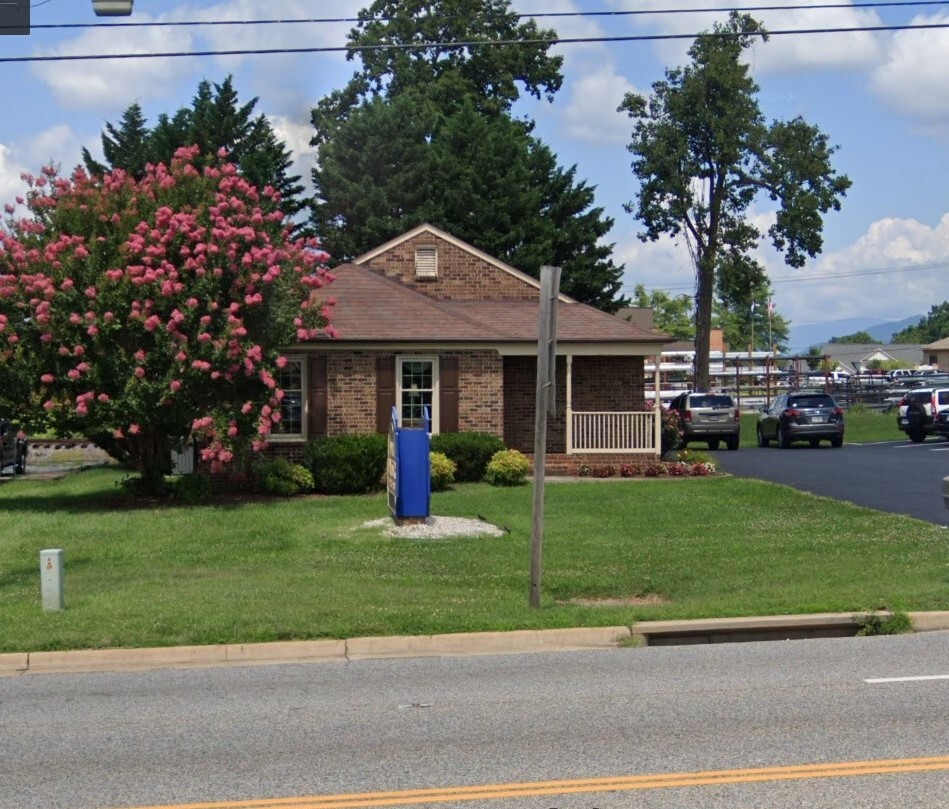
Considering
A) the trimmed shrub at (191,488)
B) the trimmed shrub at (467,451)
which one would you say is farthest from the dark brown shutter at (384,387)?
the trimmed shrub at (191,488)

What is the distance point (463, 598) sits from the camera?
1291 cm

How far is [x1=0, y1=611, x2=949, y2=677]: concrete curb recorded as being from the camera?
35.4ft

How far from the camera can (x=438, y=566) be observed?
1507cm

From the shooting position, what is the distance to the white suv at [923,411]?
38.5 m

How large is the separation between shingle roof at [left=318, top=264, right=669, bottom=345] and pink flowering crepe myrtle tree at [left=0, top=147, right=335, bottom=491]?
4.46m

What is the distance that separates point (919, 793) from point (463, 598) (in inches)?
274

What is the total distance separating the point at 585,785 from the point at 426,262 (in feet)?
85.3

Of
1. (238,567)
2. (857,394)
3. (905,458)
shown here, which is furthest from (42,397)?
(857,394)

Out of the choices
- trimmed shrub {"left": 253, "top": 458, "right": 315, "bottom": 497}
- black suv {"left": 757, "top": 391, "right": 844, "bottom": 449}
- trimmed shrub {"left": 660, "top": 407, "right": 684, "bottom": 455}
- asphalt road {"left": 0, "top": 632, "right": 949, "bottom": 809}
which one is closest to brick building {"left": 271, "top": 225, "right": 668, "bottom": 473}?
trimmed shrub {"left": 660, "top": 407, "right": 684, "bottom": 455}

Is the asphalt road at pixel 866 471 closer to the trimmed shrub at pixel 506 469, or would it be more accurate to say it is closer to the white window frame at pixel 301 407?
the trimmed shrub at pixel 506 469

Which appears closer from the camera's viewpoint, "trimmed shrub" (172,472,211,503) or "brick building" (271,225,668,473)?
"trimmed shrub" (172,472,211,503)

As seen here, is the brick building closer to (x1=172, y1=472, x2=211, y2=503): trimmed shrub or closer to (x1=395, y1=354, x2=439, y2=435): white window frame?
(x1=395, y1=354, x2=439, y2=435): white window frame

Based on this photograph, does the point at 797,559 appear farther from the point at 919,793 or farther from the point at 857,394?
the point at 857,394

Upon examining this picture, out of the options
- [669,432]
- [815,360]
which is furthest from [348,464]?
[815,360]
